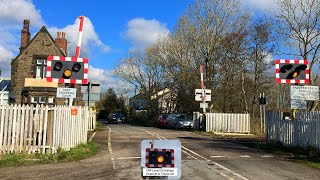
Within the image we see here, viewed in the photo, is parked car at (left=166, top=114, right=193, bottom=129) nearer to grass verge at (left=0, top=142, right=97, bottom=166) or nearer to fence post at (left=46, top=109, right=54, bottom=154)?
grass verge at (left=0, top=142, right=97, bottom=166)

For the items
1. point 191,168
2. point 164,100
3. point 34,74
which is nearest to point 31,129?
point 191,168

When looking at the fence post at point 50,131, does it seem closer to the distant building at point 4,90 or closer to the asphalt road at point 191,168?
the asphalt road at point 191,168

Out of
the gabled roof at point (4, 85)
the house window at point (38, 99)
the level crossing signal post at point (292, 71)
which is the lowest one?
the house window at point (38, 99)

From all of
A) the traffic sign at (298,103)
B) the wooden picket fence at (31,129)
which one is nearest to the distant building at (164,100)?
the traffic sign at (298,103)

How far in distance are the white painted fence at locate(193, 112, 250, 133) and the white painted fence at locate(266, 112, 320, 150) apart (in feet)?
35.3

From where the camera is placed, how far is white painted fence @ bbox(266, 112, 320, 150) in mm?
13984

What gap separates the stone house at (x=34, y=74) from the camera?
3183 cm

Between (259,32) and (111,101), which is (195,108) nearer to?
(259,32)

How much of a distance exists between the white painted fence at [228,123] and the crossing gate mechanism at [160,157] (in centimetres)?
2330

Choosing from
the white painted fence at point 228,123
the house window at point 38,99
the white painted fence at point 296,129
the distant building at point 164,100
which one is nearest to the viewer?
the white painted fence at point 296,129

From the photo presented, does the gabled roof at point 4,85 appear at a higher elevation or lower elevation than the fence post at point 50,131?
higher

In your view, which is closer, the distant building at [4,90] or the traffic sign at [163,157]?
the traffic sign at [163,157]

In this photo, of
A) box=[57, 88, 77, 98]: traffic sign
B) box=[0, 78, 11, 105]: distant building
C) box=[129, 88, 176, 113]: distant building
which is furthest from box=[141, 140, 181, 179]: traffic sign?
box=[129, 88, 176, 113]: distant building

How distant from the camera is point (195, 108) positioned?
41.7m
